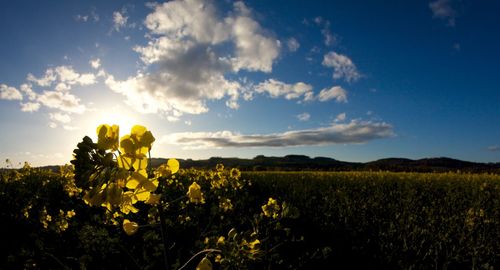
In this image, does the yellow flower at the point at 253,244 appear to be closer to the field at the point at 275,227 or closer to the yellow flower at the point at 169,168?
the field at the point at 275,227

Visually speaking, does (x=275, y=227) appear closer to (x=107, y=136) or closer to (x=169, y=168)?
(x=169, y=168)

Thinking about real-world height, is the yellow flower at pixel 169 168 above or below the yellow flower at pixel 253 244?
above

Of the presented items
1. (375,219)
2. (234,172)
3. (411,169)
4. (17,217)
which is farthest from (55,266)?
(411,169)

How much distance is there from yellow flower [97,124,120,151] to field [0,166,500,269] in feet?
3.53

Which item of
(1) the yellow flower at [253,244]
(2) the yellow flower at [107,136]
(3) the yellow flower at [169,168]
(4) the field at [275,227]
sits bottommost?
(4) the field at [275,227]

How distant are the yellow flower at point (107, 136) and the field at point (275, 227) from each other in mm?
1075

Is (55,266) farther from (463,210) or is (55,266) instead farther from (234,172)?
(463,210)

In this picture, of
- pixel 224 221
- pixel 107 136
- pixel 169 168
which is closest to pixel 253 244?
pixel 169 168

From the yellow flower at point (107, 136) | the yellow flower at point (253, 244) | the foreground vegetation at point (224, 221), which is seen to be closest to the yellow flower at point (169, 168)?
the foreground vegetation at point (224, 221)

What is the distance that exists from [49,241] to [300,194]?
22.1 feet

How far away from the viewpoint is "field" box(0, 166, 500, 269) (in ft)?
13.7

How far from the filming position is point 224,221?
627cm

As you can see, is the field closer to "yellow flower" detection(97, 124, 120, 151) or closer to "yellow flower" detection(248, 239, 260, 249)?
"yellow flower" detection(248, 239, 260, 249)

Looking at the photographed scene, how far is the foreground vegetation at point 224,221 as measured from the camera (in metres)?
1.42
